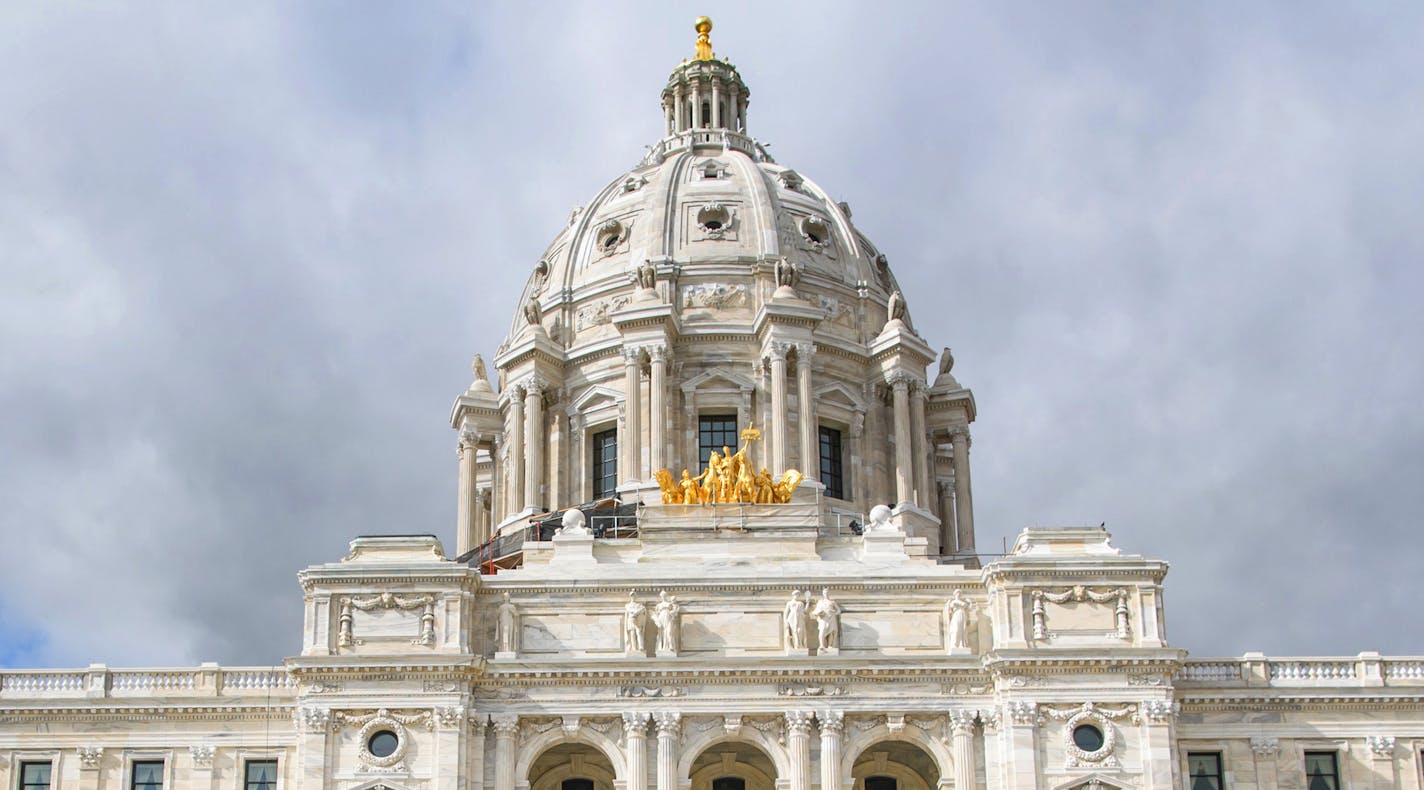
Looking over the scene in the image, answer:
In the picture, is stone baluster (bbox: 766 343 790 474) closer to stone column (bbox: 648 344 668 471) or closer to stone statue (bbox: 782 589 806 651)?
stone column (bbox: 648 344 668 471)

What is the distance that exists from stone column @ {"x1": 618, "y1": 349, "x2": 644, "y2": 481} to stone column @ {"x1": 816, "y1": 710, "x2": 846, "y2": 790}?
20155mm

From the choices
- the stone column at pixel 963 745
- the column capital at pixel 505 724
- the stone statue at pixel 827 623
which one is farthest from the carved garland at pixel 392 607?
the stone column at pixel 963 745

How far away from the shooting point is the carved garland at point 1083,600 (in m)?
63.9

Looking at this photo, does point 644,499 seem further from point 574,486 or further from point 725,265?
point 725,265

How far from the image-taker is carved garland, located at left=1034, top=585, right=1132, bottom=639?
63875 millimetres

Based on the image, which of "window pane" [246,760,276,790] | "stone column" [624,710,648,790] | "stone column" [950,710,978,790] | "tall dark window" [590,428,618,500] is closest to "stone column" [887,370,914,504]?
"tall dark window" [590,428,618,500]

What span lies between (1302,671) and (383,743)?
96.2 feet

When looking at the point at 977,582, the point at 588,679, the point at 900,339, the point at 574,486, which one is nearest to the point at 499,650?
the point at 588,679

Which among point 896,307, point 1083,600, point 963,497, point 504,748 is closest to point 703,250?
point 896,307

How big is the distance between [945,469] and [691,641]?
3044cm

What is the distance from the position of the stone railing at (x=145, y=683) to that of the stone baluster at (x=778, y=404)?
2223 centimetres

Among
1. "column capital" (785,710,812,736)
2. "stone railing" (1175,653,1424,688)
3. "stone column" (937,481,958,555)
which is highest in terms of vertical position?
"stone column" (937,481,958,555)

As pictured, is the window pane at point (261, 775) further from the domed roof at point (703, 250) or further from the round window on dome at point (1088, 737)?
the domed roof at point (703, 250)

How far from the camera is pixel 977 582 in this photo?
Result: 65.6 m
